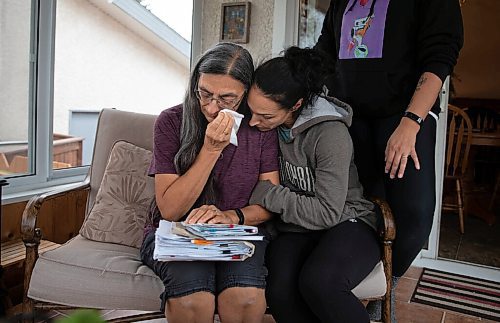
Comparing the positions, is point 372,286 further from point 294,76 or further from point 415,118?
A: point 294,76

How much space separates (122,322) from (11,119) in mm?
1277

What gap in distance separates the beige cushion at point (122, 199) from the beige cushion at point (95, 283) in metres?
0.26

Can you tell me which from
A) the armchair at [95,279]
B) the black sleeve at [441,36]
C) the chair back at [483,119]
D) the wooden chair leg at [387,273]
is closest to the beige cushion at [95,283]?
the armchair at [95,279]

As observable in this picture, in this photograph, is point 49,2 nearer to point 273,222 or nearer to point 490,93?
point 273,222

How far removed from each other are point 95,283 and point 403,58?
129 centimetres

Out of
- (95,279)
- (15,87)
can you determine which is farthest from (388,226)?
(15,87)

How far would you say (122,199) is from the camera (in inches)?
79.4

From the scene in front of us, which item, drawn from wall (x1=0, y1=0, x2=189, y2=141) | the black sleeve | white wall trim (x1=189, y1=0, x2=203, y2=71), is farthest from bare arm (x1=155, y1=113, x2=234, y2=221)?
white wall trim (x1=189, y1=0, x2=203, y2=71)

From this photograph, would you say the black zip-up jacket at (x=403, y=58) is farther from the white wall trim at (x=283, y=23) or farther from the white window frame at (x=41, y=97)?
the white window frame at (x=41, y=97)

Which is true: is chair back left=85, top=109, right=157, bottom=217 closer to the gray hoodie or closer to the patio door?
the gray hoodie

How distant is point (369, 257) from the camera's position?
1597 mm

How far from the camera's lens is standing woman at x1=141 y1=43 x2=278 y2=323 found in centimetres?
145

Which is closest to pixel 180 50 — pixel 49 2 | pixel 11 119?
pixel 49 2

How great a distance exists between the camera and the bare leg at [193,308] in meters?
1.42
